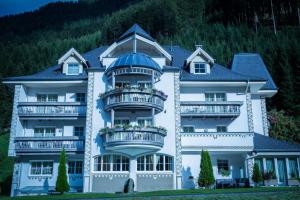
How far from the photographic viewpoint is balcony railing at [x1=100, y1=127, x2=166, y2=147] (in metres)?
28.9

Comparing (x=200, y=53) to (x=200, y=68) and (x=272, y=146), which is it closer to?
(x=200, y=68)

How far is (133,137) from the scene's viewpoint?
1141 inches

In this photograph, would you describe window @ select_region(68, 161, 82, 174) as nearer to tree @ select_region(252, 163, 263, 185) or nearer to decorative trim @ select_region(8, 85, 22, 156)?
decorative trim @ select_region(8, 85, 22, 156)

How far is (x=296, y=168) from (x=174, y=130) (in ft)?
41.3

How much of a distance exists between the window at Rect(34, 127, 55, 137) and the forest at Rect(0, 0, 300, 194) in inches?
396

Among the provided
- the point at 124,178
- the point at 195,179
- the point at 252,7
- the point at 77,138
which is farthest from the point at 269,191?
the point at 252,7

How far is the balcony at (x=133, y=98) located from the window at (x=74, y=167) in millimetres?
7166

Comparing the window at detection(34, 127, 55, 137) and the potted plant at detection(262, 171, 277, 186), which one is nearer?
the potted plant at detection(262, 171, 277, 186)

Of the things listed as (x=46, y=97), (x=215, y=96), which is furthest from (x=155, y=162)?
(x=46, y=97)

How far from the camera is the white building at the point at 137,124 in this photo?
30203 millimetres

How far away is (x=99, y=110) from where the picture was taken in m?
32.0

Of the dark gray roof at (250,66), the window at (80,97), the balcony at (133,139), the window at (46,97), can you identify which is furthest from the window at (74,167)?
the dark gray roof at (250,66)

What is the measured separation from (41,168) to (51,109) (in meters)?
5.82

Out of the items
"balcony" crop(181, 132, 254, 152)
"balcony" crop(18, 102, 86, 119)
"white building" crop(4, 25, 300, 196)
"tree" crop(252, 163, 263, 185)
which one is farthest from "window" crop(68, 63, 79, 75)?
"tree" crop(252, 163, 263, 185)
